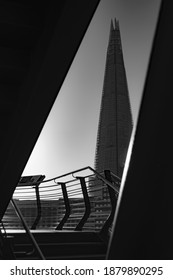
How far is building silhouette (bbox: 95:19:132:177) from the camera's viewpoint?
242 feet

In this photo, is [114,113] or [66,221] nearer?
[66,221]

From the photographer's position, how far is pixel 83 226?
15.5ft

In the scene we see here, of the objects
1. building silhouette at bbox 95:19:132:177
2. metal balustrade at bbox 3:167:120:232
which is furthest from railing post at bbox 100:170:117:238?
building silhouette at bbox 95:19:132:177

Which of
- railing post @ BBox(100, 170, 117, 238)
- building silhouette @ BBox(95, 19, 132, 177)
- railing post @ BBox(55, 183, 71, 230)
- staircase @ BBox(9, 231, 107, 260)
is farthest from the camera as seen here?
building silhouette @ BBox(95, 19, 132, 177)

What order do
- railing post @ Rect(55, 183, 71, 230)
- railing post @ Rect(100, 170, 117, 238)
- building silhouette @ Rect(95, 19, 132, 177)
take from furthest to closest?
building silhouette @ Rect(95, 19, 132, 177)
railing post @ Rect(55, 183, 71, 230)
railing post @ Rect(100, 170, 117, 238)

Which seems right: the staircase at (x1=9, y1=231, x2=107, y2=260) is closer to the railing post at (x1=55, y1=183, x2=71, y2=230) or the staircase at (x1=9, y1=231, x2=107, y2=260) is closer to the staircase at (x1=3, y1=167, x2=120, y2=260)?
the staircase at (x1=3, y1=167, x2=120, y2=260)

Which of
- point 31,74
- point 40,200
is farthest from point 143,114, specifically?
point 40,200

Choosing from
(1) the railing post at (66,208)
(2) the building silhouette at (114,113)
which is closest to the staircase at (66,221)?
(1) the railing post at (66,208)

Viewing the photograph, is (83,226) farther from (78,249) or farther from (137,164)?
(137,164)

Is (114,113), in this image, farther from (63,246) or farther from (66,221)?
(63,246)

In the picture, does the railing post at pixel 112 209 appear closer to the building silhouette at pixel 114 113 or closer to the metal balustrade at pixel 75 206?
the metal balustrade at pixel 75 206

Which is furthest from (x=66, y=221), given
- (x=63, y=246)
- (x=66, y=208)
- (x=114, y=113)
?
(x=114, y=113)

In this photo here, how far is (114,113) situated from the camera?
82.1m

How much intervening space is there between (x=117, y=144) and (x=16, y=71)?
72.3 meters
